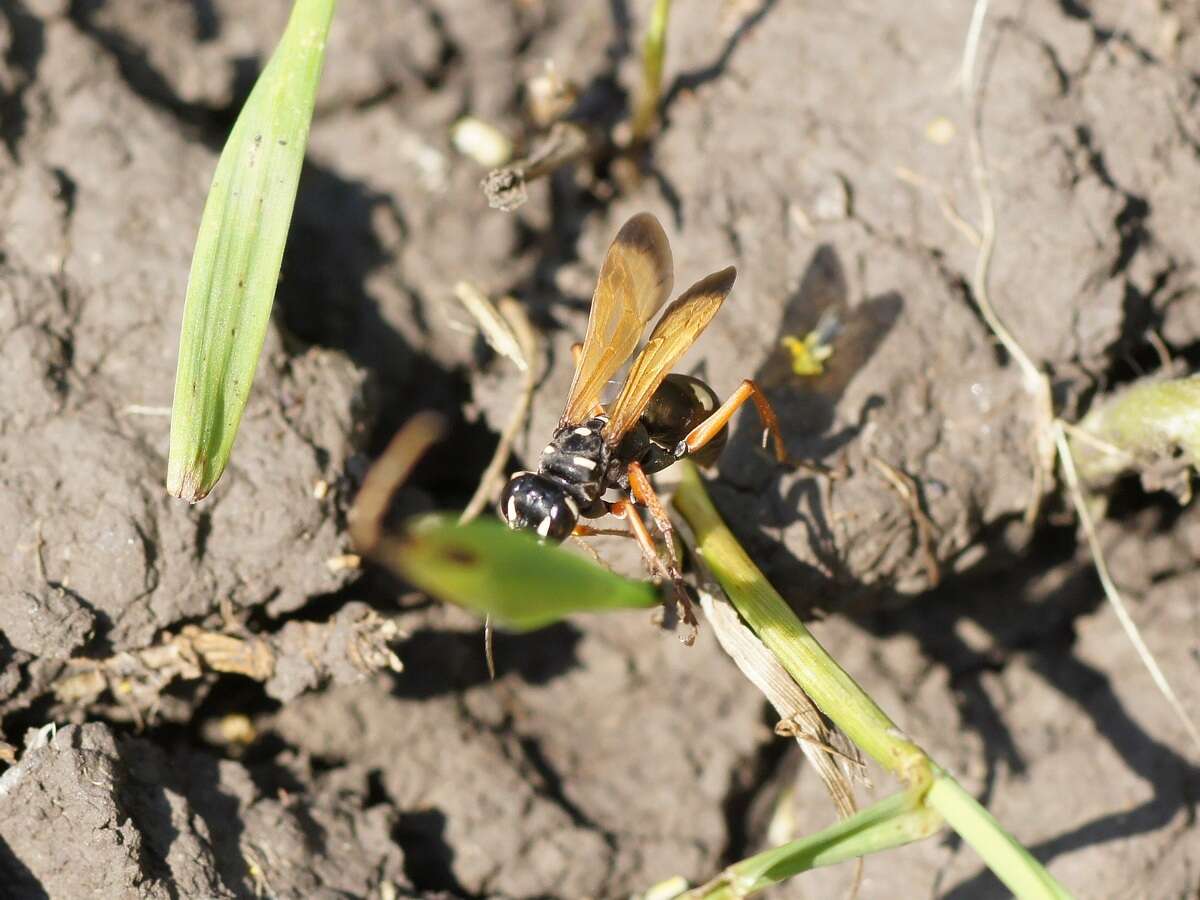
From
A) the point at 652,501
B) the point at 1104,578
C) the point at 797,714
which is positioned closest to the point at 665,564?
the point at 652,501

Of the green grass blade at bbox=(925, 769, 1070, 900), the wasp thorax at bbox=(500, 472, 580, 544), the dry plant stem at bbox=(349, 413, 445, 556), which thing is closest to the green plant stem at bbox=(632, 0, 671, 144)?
the dry plant stem at bbox=(349, 413, 445, 556)

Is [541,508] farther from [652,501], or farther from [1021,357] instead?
[1021,357]

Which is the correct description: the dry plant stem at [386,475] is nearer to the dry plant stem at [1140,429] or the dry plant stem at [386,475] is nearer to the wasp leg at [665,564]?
the wasp leg at [665,564]

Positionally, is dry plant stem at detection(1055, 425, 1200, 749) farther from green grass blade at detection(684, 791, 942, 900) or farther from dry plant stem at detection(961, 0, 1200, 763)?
green grass blade at detection(684, 791, 942, 900)

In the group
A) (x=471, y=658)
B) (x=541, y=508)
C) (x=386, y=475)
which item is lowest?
(x=471, y=658)

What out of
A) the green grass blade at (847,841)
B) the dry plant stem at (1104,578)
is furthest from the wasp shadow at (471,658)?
the dry plant stem at (1104,578)
